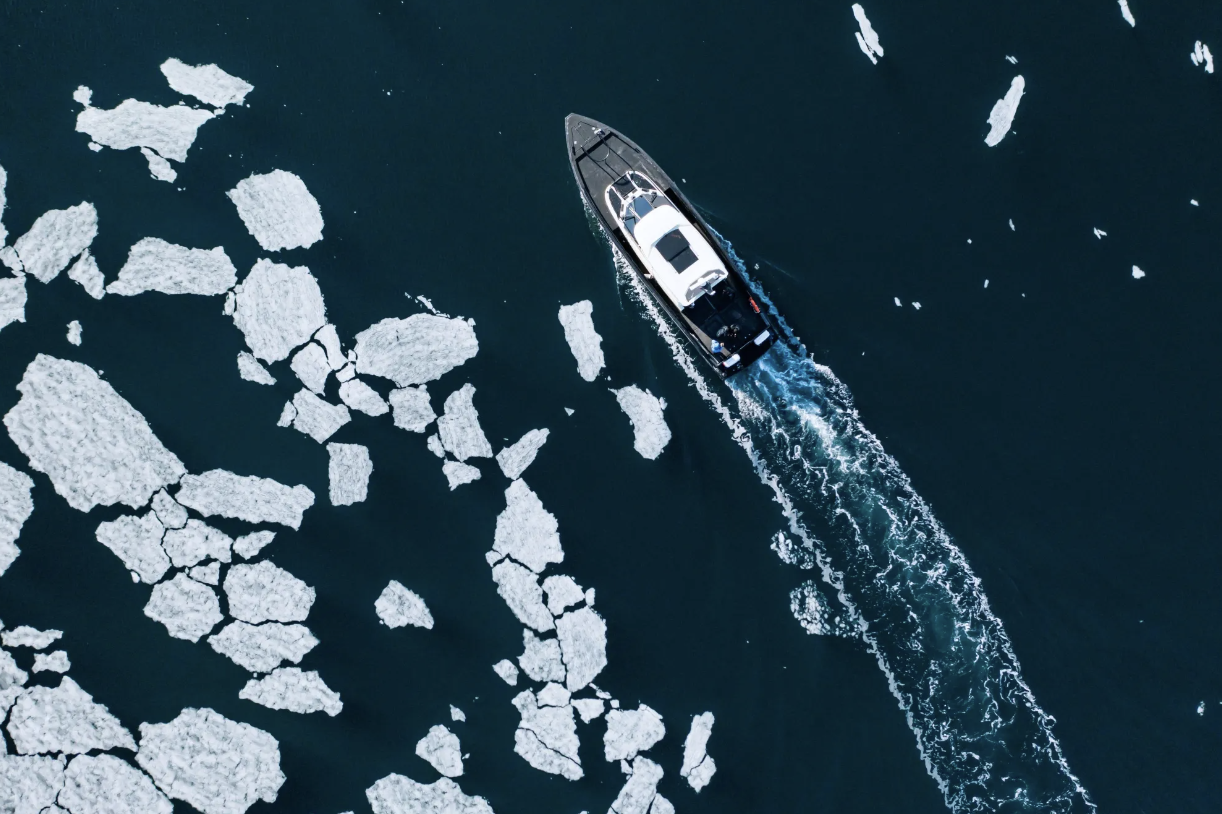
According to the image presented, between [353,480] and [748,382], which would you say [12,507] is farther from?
[748,382]

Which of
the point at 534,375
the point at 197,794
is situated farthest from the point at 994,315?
the point at 197,794

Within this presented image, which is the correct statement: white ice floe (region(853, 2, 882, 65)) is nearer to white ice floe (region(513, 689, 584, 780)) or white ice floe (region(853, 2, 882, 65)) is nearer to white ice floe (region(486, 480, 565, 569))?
white ice floe (region(486, 480, 565, 569))

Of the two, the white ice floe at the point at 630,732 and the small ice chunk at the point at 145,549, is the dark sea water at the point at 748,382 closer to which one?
the white ice floe at the point at 630,732

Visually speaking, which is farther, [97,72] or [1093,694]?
[97,72]

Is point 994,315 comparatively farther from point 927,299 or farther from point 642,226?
point 642,226

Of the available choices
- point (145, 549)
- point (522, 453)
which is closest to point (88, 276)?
point (145, 549)
